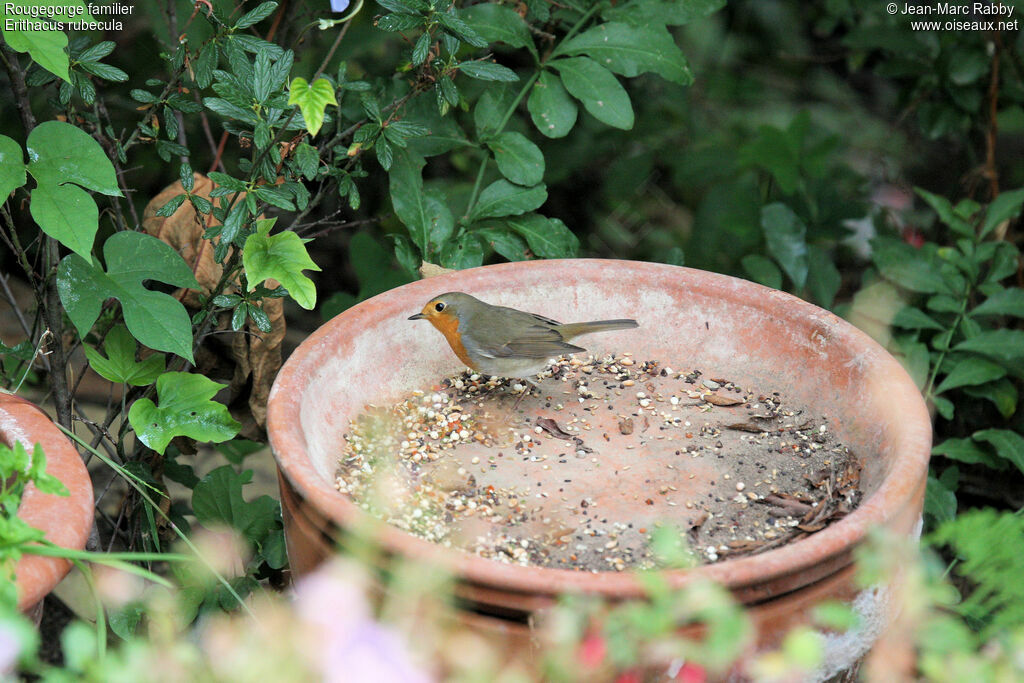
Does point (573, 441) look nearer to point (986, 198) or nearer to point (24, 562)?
point (24, 562)

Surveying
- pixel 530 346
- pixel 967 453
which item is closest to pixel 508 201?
pixel 530 346

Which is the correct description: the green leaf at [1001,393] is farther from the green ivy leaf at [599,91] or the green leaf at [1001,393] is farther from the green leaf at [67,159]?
the green leaf at [67,159]

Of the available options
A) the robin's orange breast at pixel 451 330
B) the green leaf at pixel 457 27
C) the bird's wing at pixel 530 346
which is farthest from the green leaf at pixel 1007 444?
the green leaf at pixel 457 27

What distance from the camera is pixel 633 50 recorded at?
311cm

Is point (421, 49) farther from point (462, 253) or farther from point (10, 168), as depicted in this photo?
point (10, 168)

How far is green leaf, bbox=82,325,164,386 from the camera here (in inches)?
105

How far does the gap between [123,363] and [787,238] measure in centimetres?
238

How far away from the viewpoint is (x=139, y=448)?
296cm

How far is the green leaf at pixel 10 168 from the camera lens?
2129mm

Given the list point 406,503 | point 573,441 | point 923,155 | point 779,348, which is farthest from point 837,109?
point 406,503

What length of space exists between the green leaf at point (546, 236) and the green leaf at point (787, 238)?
1011 millimetres

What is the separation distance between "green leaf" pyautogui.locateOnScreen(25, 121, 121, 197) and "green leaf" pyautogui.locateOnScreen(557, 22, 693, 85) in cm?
149

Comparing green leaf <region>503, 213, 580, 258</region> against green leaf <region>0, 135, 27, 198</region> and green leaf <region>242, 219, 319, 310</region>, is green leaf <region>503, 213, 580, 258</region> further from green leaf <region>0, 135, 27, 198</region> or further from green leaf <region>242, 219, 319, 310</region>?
green leaf <region>0, 135, 27, 198</region>

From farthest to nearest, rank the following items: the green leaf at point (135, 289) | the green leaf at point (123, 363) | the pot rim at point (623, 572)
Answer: the green leaf at point (123, 363) < the green leaf at point (135, 289) < the pot rim at point (623, 572)
